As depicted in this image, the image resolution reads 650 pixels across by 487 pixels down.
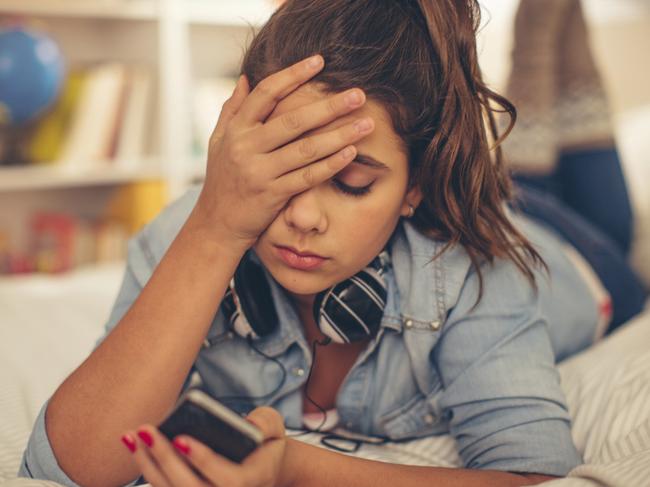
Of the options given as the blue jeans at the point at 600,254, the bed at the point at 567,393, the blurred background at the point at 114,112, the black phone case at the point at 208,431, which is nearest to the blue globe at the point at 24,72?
the blurred background at the point at 114,112

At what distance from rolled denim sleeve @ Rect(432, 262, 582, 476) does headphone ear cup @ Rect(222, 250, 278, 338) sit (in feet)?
0.70

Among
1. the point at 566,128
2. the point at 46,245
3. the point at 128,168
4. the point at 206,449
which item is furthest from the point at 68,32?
the point at 206,449

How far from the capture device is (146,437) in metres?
0.57

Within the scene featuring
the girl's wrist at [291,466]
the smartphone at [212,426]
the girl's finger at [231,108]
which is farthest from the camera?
the girl's finger at [231,108]

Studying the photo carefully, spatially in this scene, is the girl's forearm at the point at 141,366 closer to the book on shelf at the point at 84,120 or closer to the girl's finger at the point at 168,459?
the girl's finger at the point at 168,459

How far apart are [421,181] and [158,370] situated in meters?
0.35

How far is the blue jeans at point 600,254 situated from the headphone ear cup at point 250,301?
65cm

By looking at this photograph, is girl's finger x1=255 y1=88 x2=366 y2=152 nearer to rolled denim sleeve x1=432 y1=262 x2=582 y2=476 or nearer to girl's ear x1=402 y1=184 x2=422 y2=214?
girl's ear x1=402 y1=184 x2=422 y2=214

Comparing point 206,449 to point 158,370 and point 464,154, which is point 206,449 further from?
point 464,154

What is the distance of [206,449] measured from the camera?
0.56 metres

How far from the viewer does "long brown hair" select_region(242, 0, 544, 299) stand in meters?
0.74

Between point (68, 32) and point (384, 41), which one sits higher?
point (68, 32)

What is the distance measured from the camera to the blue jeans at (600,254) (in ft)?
4.47

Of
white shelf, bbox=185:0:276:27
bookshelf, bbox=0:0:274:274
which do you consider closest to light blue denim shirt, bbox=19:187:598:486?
bookshelf, bbox=0:0:274:274
